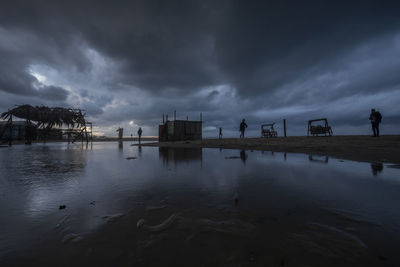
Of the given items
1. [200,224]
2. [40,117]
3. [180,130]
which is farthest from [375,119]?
[40,117]

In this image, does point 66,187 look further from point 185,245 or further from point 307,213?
point 307,213

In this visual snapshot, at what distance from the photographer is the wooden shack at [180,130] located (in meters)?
31.5

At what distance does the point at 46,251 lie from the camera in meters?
1.53

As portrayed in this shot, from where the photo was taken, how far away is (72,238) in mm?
1762

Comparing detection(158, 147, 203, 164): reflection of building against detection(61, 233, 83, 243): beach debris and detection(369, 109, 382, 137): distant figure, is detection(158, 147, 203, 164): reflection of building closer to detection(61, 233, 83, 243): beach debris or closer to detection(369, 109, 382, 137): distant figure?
detection(61, 233, 83, 243): beach debris

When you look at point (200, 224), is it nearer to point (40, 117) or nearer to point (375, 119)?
point (375, 119)

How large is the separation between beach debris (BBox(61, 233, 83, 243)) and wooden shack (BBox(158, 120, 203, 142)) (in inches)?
1168

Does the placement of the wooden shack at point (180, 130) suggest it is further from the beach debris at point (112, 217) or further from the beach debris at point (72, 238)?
the beach debris at point (72, 238)

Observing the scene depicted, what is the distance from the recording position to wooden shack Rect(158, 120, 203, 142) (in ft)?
103

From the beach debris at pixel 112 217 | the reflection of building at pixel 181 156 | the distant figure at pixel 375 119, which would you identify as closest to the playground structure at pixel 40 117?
the reflection of building at pixel 181 156

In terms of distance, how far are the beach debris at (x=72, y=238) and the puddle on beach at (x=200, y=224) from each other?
12mm

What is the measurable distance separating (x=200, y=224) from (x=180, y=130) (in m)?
30.0

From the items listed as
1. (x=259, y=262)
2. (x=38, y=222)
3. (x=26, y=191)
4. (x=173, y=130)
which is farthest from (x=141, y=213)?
(x=173, y=130)

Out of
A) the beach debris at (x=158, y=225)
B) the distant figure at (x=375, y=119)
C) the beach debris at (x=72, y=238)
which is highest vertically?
the distant figure at (x=375, y=119)
